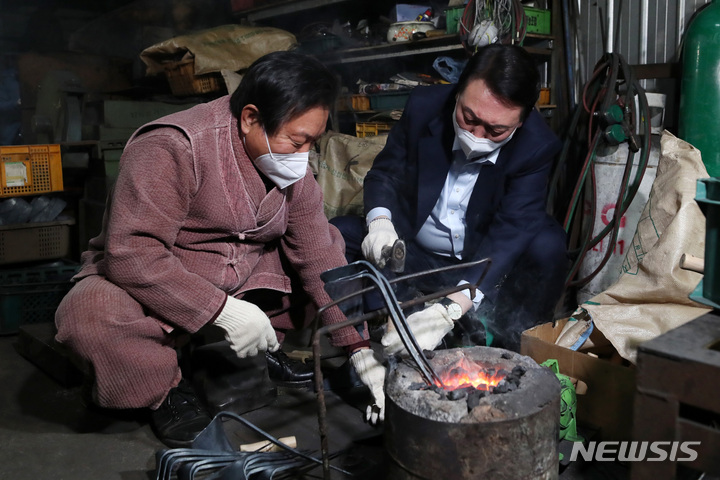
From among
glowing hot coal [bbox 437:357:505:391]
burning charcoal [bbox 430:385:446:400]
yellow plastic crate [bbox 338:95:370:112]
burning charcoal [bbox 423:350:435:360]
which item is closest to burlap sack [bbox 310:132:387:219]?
yellow plastic crate [bbox 338:95:370:112]

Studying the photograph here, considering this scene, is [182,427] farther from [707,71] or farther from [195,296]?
[707,71]

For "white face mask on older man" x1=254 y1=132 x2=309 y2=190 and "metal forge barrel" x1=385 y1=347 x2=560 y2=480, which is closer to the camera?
"metal forge barrel" x1=385 y1=347 x2=560 y2=480

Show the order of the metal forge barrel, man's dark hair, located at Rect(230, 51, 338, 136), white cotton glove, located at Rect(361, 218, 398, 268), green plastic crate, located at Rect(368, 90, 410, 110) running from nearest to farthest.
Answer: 1. the metal forge barrel
2. man's dark hair, located at Rect(230, 51, 338, 136)
3. white cotton glove, located at Rect(361, 218, 398, 268)
4. green plastic crate, located at Rect(368, 90, 410, 110)

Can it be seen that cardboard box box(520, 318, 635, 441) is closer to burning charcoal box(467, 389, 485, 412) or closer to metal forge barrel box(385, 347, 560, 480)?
metal forge barrel box(385, 347, 560, 480)

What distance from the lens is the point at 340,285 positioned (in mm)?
1762

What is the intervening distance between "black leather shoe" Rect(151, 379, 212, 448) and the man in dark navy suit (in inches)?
34.6

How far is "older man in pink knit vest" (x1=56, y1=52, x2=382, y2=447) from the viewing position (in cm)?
200

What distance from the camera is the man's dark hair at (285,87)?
196cm

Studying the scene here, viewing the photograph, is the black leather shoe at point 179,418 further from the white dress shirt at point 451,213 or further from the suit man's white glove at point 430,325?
Result: the white dress shirt at point 451,213

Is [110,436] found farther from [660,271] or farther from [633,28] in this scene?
[633,28]

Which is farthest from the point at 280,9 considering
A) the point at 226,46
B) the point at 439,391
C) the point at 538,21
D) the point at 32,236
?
the point at 439,391

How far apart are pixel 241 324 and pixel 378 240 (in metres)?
0.68

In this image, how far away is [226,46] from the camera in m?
4.68

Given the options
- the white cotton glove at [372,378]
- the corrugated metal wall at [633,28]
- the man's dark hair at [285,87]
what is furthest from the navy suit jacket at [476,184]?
the corrugated metal wall at [633,28]
